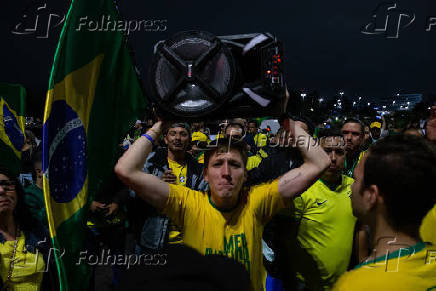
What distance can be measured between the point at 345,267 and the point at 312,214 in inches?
21.4

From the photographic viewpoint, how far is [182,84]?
1703mm

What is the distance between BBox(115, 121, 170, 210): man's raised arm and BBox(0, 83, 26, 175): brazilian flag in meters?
2.13

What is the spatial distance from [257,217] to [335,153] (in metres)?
1.44

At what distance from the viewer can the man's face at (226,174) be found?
211 cm

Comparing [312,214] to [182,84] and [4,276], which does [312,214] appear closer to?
[182,84]

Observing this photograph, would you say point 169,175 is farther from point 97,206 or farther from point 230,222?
point 230,222

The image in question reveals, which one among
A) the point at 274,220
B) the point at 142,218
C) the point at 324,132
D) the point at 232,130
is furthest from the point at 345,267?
the point at 232,130

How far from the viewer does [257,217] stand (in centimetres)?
218

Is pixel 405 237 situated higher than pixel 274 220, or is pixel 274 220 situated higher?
pixel 405 237

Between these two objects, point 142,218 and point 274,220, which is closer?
point 274,220

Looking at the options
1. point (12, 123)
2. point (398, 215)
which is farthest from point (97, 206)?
point (398, 215)

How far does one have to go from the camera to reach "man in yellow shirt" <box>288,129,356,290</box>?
279 cm

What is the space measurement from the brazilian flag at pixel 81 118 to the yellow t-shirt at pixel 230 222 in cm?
69

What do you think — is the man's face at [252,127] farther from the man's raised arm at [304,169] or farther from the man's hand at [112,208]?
the man's raised arm at [304,169]
